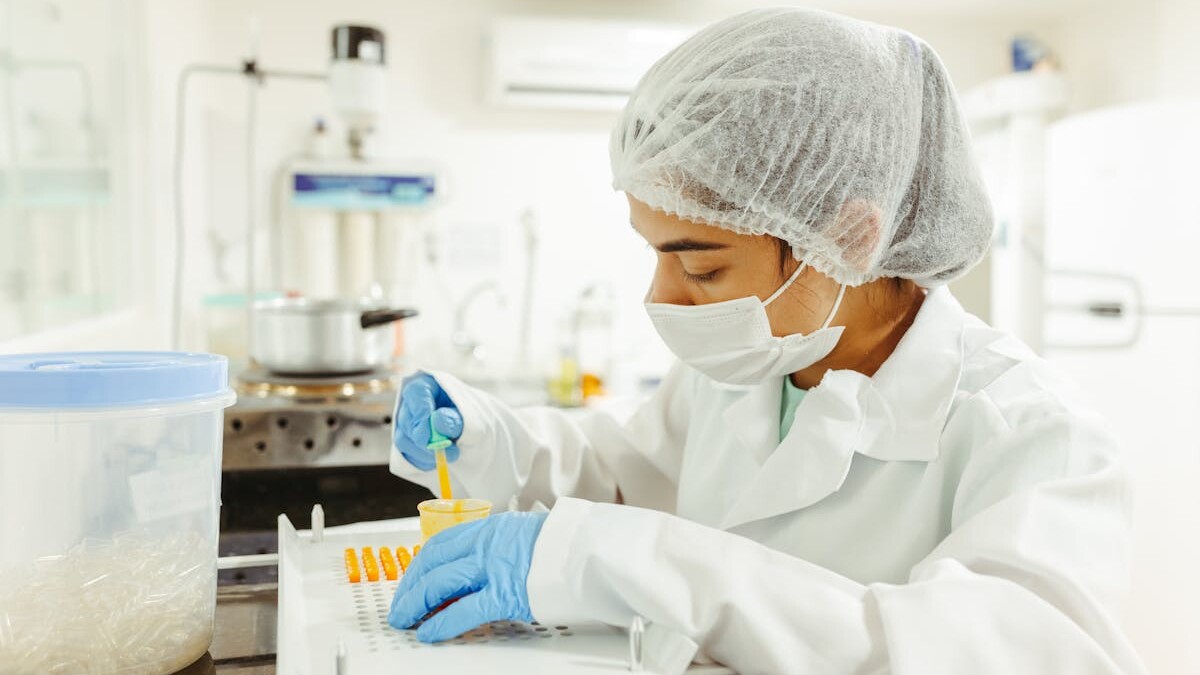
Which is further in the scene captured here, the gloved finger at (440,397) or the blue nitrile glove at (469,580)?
the gloved finger at (440,397)

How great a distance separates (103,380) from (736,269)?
648 millimetres

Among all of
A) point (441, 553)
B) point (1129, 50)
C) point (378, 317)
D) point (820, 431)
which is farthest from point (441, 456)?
point (1129, 50)

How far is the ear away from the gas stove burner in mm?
1061

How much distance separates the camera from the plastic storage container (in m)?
0.72

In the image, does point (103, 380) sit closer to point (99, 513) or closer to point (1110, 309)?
point (99, 513)

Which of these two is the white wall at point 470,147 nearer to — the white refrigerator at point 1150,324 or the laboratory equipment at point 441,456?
the white refrigerator at point 1150,324

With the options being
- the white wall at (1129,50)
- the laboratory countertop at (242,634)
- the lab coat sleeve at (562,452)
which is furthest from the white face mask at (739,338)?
the white wall at (1129,50)

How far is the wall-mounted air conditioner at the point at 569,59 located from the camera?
11.3 ft

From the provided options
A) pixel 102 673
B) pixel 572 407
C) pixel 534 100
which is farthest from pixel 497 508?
pixel 534 100

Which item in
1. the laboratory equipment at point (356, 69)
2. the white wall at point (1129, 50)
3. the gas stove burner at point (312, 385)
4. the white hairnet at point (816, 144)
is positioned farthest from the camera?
the white wall at point (1129, 50)

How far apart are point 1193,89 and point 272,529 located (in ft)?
10.2

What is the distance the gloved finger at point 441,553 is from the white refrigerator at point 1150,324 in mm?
2397

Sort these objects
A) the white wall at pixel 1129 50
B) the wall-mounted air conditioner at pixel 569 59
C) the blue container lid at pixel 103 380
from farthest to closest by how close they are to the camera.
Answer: the wall-mounted air conditioner at pixel 569 59 → the white wall at pixel 1129 50 → the blue container lid at pixel 103 380

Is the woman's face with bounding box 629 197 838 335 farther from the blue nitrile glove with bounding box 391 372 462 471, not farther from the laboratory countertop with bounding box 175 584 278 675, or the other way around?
the laboratory countertop with bounding box 175 584 278 675
